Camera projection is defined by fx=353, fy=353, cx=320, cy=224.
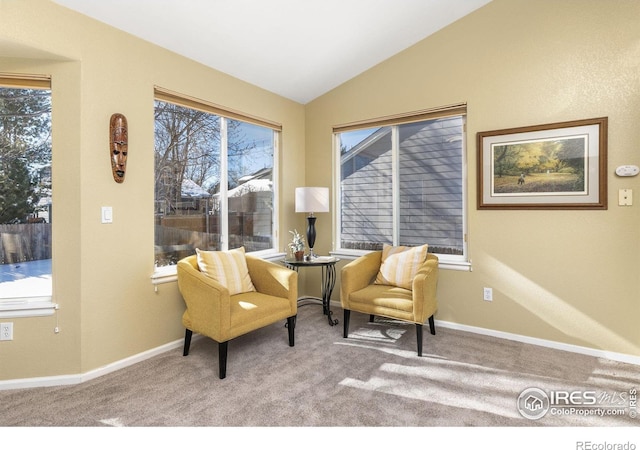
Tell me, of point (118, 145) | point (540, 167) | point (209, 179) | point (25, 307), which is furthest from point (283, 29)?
point (25, 307)

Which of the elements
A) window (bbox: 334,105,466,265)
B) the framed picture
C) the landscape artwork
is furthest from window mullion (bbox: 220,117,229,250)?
the landscape artwork

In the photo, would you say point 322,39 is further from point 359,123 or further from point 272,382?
point 272,382

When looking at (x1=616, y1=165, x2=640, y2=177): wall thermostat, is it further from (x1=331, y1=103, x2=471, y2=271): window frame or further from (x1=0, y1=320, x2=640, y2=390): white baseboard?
(x1=0, y1=320, x2=640, y2=390): white baseboard

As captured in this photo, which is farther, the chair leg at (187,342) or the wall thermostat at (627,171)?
the chair leg at (187,342)

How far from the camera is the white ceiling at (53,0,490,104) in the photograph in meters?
2.58

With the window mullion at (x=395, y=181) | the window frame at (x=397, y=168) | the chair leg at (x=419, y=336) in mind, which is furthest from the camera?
the window mullion at (x=395, y=181)

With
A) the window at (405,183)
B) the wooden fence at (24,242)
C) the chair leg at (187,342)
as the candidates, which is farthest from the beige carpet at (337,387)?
the window at (405,183)

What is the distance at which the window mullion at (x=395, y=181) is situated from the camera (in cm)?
391

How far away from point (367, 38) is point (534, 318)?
9.84 feet

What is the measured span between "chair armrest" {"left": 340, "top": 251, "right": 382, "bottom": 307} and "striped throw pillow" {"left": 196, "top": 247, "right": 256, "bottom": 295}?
83 cm

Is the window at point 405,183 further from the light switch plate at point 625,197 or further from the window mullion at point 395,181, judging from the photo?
the light switch plate at point 625,197

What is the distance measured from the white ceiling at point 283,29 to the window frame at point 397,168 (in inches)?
25.3

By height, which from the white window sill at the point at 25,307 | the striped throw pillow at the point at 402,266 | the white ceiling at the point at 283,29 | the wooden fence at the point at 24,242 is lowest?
the white window sill at the point at 25,307
